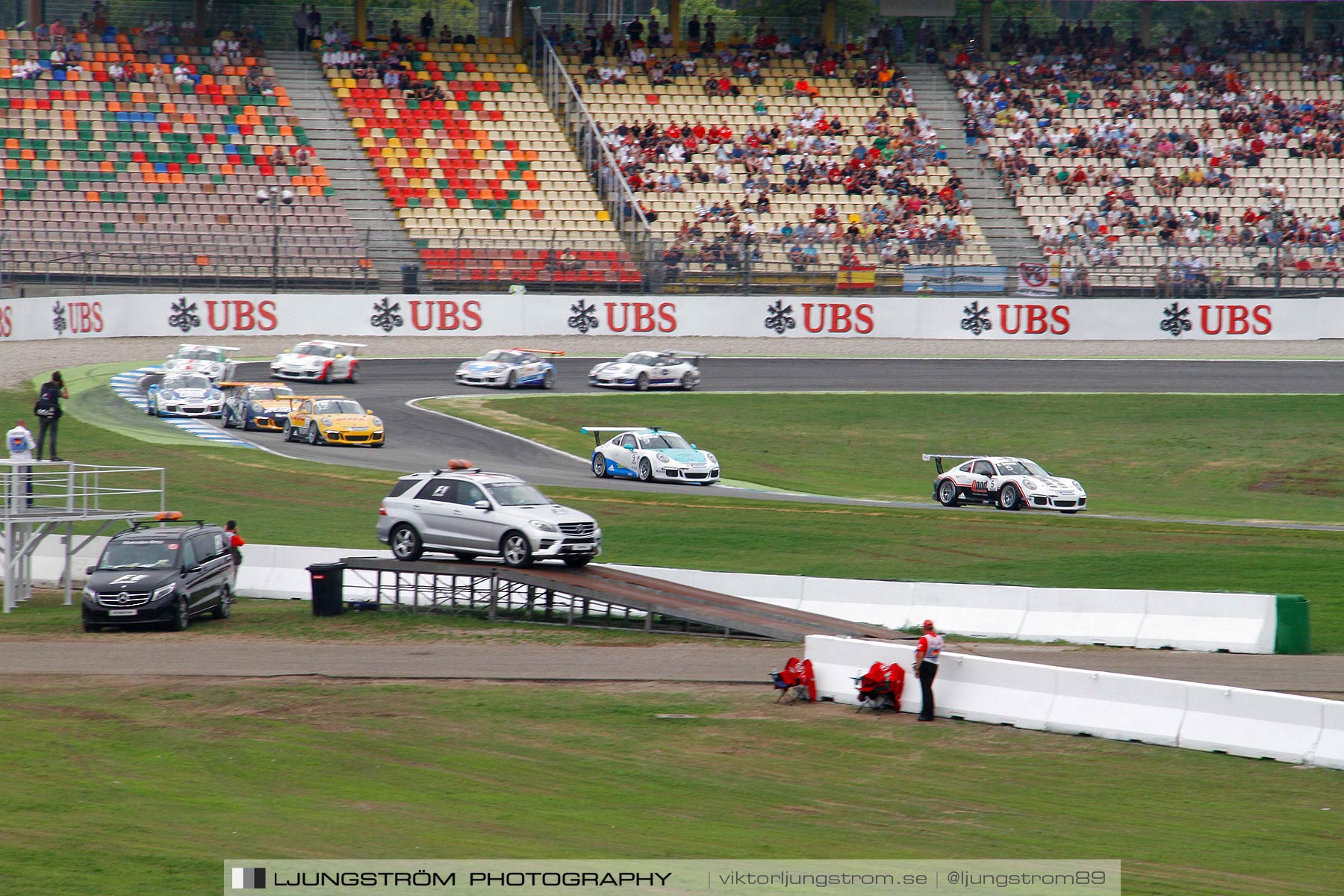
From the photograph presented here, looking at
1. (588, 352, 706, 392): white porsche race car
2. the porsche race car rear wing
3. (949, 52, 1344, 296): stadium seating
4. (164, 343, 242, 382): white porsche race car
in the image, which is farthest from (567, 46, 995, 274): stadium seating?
the porsche race car rear wing

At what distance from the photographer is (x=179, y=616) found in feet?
70.1

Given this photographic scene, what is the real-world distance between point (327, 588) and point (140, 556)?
265 centimetres

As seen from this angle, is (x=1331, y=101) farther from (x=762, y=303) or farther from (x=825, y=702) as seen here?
(x=825, y=702)

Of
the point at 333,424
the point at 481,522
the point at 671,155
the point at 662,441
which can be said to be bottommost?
the point at 481,522

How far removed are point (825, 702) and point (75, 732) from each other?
7908 millimetres

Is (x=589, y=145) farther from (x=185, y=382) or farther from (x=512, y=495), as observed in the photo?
(x=512, y=495)

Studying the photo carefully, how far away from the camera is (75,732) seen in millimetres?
14883

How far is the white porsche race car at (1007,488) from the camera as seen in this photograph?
30953 millimetres

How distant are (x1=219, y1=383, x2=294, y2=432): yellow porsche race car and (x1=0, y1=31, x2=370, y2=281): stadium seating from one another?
13.2 metres

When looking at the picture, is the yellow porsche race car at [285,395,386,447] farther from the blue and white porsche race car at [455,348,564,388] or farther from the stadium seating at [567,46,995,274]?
the stadium seating at [567,46,995,274]

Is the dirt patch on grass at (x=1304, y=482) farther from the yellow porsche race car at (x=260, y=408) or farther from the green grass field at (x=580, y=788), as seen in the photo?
the yellow porsche race car at (x=260, y=408)

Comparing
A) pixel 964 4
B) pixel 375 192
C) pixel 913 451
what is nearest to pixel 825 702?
pixel 913 451

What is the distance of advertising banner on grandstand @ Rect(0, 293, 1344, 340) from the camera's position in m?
51.4

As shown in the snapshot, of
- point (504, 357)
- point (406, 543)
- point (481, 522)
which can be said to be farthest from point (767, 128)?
point (481, 522)
